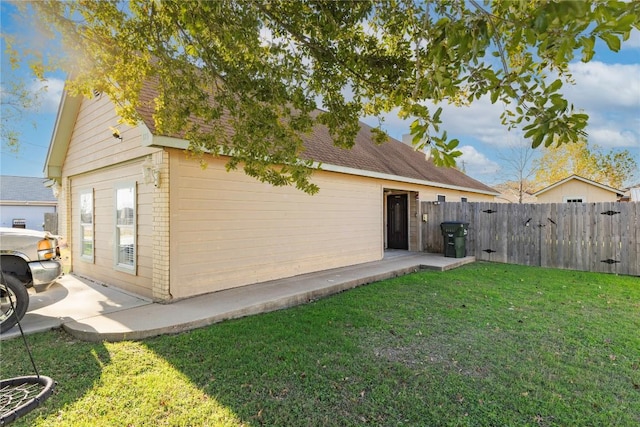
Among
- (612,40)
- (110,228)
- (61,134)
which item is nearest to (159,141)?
(110,228)

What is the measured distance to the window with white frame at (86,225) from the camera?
819cm

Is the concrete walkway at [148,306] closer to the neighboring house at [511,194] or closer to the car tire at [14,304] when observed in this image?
the car tire at [14,304]

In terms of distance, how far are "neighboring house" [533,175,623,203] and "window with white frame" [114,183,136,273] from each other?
21.1m

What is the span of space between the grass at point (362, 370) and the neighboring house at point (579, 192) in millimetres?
16580

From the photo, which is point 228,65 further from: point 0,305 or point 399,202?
point 399,202

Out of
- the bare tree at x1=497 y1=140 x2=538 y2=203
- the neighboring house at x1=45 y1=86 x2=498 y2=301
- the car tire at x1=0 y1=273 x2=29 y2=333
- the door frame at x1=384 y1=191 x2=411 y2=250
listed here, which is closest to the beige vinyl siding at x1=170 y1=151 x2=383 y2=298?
the neighboring house at x1=45 y1=86 x2=498 y2=301

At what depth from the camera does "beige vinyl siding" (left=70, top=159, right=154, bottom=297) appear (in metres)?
6.21

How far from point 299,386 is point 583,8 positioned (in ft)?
10.7

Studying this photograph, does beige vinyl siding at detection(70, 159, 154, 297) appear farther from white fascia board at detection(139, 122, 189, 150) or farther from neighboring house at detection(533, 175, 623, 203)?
neighboring house at detection(533, 175, 623, 203)

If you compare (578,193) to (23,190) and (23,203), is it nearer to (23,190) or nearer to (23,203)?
(23,203)

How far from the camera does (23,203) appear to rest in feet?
81.9

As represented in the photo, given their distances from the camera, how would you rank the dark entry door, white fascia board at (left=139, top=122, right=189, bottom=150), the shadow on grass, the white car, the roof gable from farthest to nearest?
1. the dark entry door
2. the roof gable
3. white fascia board at (left=139, top=122, right=189, bottom=150)
4. the white car
5. the shadow on grass

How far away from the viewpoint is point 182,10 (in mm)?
3258

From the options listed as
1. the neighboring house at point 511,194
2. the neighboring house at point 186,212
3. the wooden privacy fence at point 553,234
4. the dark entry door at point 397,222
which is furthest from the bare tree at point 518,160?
the neighboring house at point 186,212
